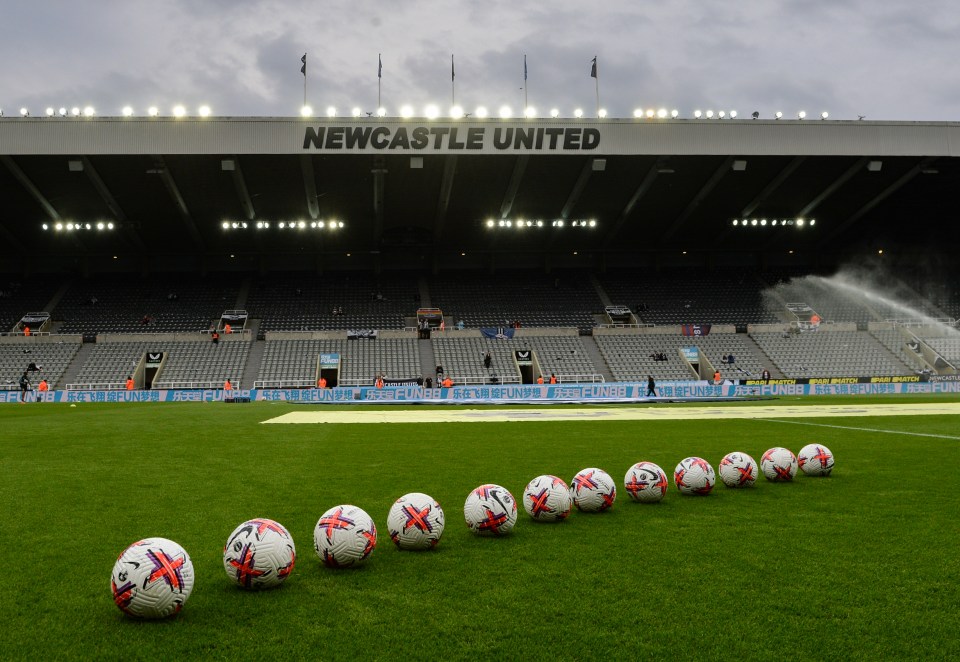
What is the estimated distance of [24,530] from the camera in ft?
24.0

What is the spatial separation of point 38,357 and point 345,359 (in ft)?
62.6

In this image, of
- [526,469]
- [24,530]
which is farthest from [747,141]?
[24,530]

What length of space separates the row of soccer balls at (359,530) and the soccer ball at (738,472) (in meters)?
0.01

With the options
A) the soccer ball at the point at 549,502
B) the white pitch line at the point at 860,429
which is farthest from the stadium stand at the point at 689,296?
the soccer ball at the point at 549,502

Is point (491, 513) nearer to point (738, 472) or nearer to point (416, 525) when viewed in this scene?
point (416, 525)

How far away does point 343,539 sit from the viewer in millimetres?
5773

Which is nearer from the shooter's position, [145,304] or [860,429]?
[860,429]

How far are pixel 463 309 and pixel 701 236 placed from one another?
1911 cm

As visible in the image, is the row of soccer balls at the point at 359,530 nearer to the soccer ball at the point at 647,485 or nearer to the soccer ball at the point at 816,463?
the soccer ball at the point at 647,485

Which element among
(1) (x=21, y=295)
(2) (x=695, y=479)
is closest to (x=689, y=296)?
(2) (x=695, y=479)

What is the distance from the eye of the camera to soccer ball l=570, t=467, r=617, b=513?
779 centimetres

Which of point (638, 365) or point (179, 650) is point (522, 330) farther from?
point (179, 650)

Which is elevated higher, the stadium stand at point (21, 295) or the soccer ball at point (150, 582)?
the stadium stand at point (21, 295)

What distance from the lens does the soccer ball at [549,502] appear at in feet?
24.3
